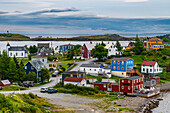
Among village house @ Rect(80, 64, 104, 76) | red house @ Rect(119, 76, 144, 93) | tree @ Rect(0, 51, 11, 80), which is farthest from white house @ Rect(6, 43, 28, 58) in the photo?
red house @ Rect(119, 76, 144, 93)

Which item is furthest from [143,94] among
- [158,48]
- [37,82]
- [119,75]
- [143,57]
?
[158,48]

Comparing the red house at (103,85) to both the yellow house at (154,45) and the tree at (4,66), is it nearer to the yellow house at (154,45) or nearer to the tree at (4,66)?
the tree at (4,66)

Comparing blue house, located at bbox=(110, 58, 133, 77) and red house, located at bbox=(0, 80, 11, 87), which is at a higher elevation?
blue house, located at bbox=(110, 58, 133, 77)

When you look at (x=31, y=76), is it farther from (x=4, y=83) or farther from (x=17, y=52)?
(x=17, y=52)

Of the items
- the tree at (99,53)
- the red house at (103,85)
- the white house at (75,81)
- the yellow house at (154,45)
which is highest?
the yellow house at (154,45)

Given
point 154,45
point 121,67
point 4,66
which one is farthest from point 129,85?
point 154,45

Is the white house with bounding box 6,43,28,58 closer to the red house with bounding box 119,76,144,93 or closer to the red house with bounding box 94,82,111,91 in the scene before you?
the red house with bounding box 94,82,111,91

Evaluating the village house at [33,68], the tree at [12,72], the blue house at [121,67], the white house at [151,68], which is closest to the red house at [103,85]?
the village house at [33,68]

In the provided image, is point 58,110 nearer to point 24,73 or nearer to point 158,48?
point 24,73
